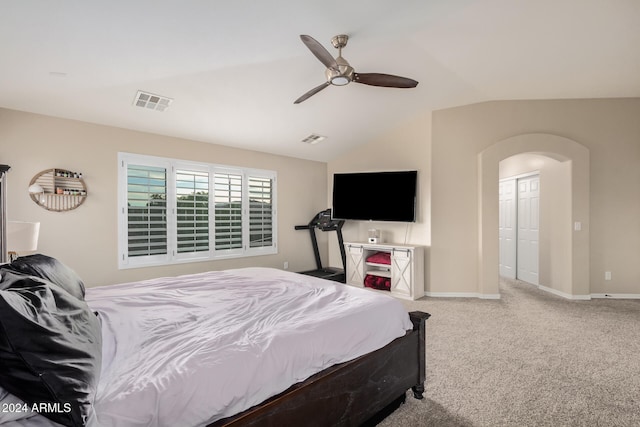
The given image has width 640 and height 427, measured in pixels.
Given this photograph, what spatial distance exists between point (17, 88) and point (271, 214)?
345cm

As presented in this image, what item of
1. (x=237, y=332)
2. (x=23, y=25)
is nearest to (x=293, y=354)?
(x=237, y=332)

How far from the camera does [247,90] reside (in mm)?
3527

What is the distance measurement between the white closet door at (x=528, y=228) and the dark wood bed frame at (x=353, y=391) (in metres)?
4.46

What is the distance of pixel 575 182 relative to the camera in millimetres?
4520

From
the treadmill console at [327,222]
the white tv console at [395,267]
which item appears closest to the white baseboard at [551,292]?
the white tv console at [395,267]

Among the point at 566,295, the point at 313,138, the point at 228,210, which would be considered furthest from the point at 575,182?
the point at 228,210

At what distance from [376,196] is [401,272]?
129 cm

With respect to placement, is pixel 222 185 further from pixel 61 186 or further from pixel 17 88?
pixel 17 88

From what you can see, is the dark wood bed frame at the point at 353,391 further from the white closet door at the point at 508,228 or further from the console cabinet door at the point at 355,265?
the white closet door at the point at 508,228

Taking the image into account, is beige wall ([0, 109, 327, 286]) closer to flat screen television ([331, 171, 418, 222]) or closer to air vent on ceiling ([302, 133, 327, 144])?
air vent on ceiling ([302, 133, 327, 144])

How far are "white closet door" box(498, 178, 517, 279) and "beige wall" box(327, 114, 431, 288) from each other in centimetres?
238

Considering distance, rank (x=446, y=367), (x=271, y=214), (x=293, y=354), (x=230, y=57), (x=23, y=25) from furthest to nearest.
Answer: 1. (x=271, y=214)
2. (x=230, y=57)
3. (x=446, y=367)
4. (x=23, y=25)
5. (x=293, y=354)

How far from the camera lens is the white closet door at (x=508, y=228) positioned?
6.09 metres
